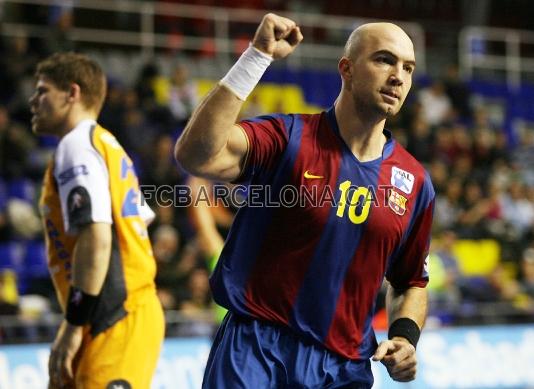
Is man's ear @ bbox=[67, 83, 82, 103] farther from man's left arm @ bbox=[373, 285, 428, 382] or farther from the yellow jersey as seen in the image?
man's left arm @ bbox=[373, 285, 428, 382]

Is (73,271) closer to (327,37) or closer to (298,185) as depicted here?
(298,185)

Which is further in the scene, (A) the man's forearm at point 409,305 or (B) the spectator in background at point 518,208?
(B) the spectator in background at point 518,208

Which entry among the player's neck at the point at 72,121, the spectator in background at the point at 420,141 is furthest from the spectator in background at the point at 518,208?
the player's neck at the point at 72,121

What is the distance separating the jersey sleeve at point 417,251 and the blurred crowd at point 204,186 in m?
3.88

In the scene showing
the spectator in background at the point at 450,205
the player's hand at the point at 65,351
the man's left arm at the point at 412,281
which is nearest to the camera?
the man's left arm at the point at 412,281

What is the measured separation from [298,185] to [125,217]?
4.08 ft

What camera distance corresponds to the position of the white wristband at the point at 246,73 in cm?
355

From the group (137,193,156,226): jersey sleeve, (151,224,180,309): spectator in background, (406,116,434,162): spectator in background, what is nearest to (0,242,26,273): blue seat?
(151,224,180,309): spectator in background

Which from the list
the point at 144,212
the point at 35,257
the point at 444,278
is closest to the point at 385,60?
the point at 144,212

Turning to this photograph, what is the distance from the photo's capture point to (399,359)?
4.04 metres

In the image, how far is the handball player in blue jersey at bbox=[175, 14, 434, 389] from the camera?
3.99 m

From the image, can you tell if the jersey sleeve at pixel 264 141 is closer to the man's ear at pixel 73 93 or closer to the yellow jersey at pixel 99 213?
the yellow jersey at pixel 99 213

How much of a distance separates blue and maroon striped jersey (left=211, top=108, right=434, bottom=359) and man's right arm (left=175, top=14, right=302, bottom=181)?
36 cm

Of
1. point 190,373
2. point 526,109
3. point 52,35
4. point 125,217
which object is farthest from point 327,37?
point 125,217
